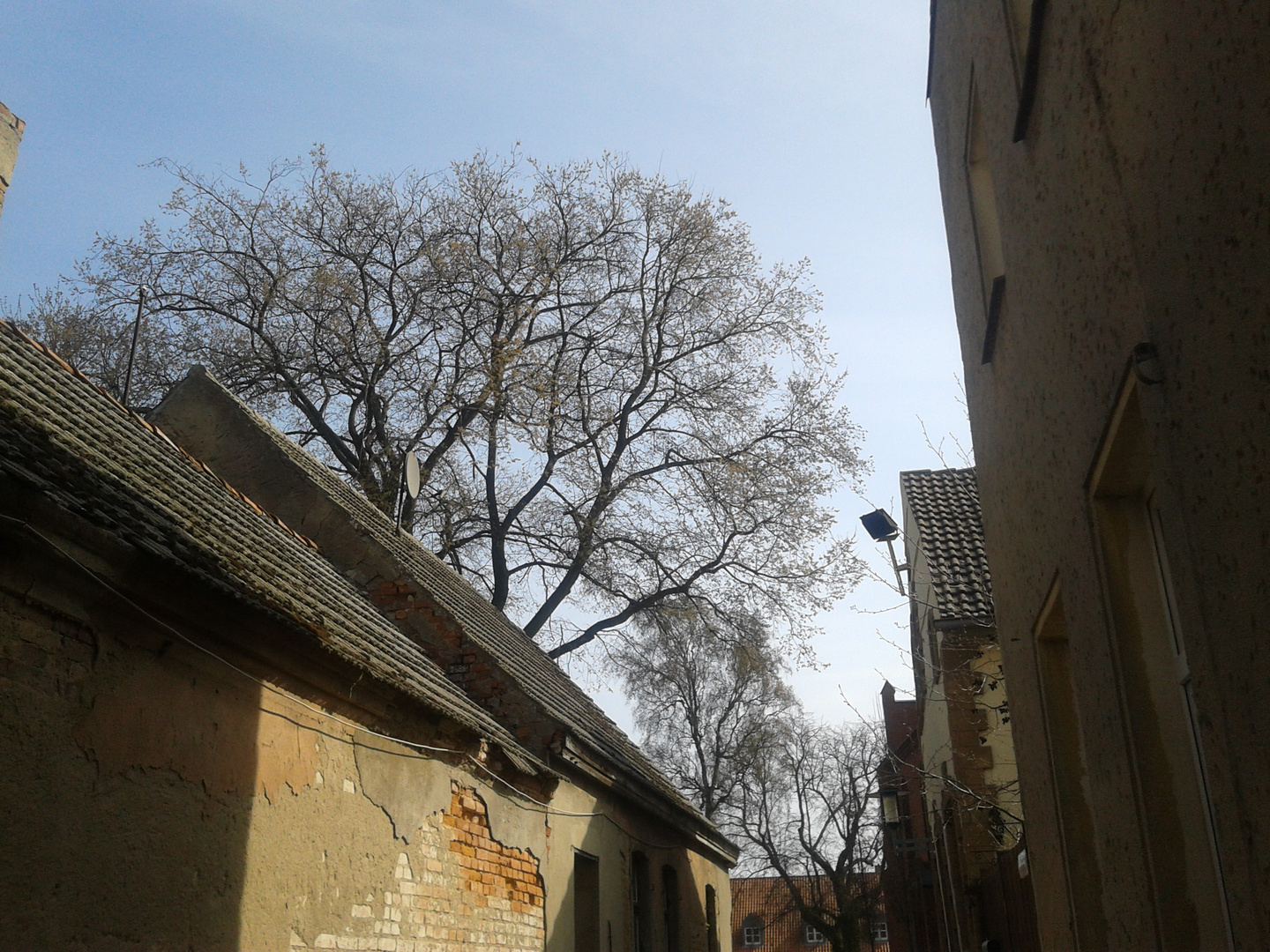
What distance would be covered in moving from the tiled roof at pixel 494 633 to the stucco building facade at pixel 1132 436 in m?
5.70

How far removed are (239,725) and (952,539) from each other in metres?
13.2

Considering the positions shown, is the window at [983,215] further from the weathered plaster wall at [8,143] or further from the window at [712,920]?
the window at [712,920]

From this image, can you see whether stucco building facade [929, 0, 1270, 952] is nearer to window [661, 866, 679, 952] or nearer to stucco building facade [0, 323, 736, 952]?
stucco building facade [0, 323, 736, 952]

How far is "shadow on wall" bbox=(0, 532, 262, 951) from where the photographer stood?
13.8 ft

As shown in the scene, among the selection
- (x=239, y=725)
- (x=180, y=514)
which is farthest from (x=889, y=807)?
(x=239, y=725)

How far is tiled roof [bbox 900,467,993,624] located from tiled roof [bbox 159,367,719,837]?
4.89 meters

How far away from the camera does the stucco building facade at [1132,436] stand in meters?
2.51

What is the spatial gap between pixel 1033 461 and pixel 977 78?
235cm

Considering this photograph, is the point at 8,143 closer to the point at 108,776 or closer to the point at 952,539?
the point at 108,776

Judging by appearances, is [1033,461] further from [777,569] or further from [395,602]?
[777,569]

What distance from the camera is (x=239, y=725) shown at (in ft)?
18.6

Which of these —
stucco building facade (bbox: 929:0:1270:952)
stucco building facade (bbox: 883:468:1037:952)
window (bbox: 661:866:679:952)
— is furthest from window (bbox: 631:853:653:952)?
stucco building facade (bbox: 929:0:1270:952)

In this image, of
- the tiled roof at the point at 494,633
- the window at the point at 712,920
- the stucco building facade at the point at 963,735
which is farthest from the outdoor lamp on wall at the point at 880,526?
the window at the point at 712,920

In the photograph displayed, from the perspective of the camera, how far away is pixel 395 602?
10680mm
